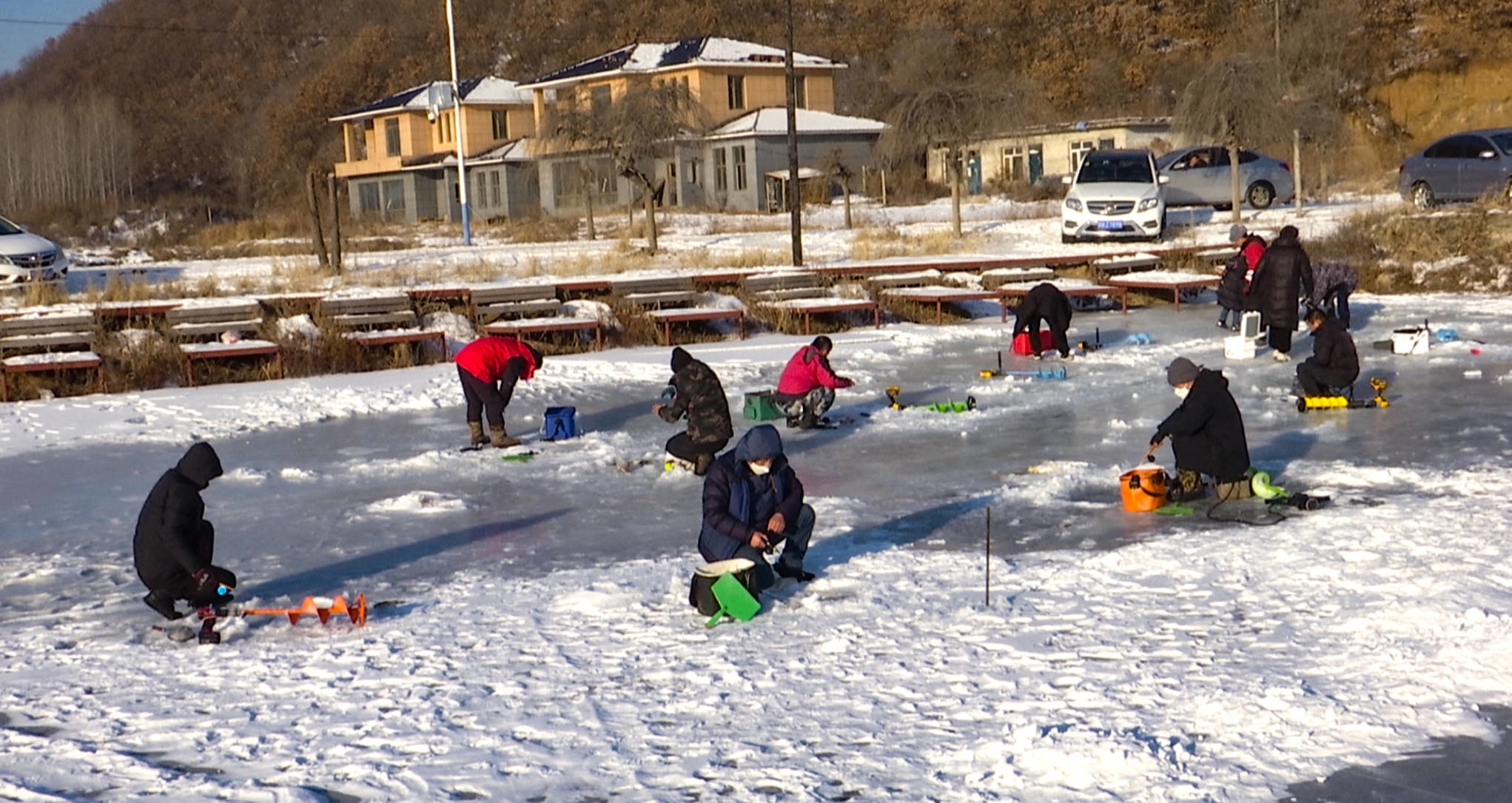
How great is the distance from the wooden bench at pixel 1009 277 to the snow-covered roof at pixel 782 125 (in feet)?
97.2

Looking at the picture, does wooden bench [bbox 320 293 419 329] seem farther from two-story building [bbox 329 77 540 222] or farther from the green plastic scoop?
two-story building [bbox 329 77 540 222]

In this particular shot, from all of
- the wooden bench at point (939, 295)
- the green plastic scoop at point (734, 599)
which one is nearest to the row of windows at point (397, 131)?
the wooden bench at point (939, 295)

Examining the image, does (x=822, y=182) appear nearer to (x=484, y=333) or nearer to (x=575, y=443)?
(x=484, y=333)

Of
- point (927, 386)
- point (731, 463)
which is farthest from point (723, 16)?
point (731, 463)

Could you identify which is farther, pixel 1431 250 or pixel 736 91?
pixel 736 91

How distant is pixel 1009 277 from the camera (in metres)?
23.7

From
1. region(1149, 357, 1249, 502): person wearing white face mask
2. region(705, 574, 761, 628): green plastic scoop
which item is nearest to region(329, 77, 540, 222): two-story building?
region(1149, 357, 1249, 502): person wearing white face mask

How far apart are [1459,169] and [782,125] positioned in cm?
2774

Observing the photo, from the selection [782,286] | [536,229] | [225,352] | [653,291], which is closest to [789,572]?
[225,352]

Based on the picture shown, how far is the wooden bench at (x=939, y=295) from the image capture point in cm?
2206

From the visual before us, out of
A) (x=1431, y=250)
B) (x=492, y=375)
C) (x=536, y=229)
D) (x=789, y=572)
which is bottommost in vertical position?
(x=789, y=572)

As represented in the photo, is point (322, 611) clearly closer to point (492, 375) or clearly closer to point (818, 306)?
point (492, 375)

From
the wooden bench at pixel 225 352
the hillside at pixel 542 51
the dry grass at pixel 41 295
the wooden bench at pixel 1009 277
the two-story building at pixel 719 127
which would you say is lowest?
the wooden bench at pixel 225 352

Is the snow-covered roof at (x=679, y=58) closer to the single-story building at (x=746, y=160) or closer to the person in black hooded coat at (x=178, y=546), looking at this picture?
the single-story building at (x=746, y=160)
